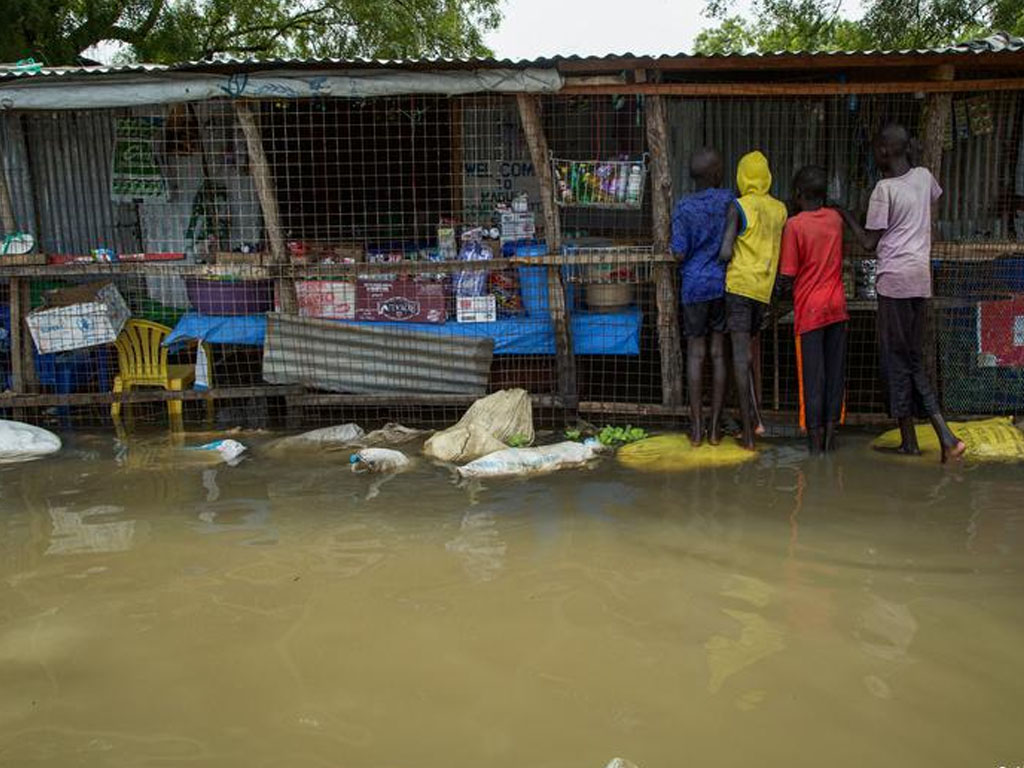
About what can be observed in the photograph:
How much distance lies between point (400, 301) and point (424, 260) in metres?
0.38

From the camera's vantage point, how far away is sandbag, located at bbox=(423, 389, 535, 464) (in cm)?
611

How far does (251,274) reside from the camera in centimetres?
679

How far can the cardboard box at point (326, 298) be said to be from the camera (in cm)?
694

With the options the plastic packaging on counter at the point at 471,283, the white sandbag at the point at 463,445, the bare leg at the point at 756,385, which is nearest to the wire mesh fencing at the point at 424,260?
the plastic packaging on counter at the point at 471,283

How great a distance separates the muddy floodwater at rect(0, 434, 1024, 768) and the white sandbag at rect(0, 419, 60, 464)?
0.90 m

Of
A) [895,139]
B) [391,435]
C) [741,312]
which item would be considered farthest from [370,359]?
[895,139]

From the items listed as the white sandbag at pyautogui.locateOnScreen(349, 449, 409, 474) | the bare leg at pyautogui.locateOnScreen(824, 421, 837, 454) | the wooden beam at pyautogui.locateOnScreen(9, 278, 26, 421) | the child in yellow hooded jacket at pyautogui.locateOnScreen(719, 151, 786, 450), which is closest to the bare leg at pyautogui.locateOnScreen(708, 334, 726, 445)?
the child in yellow hooded jacket at pyautogui.locateOnScreen(719, 151, 786, 450)

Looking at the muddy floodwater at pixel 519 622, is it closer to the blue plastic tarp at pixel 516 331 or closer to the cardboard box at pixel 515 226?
the blue plastic tarp at pixel 516 331

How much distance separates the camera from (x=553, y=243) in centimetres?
657

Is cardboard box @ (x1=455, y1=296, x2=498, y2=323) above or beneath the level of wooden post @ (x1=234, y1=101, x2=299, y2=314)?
beneath

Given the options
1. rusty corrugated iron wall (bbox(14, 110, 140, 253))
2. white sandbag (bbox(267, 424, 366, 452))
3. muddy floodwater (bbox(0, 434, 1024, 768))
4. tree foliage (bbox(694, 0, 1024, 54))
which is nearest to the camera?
muddy floodwater (bbox(0, 434, 1024, 768))

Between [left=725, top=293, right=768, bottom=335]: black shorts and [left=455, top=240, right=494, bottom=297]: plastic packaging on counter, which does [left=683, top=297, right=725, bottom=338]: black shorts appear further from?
[left=455, top=240, right=494, bottom=297]: plastic packaging on counter

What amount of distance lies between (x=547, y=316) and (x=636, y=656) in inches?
155

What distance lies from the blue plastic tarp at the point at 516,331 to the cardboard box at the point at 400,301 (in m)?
0.08
